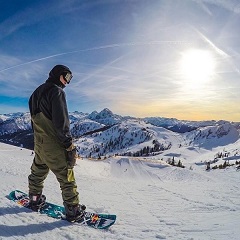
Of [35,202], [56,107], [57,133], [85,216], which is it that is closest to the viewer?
[56,107]

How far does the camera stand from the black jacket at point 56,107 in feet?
14.5

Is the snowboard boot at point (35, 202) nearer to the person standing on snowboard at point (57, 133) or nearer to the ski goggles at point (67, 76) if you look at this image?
the person standing on snowboard at point (57, 133)

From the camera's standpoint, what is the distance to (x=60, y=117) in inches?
174

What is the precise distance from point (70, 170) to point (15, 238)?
1.34m

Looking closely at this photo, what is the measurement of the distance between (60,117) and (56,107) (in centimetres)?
18

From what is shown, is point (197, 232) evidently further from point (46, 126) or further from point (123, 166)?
point (123, 166)

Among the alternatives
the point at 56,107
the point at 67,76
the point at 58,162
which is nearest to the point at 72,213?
the point at 58,162

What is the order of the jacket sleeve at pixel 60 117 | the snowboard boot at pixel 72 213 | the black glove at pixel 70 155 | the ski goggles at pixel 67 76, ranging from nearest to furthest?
the jacket sleeve at pixel 60 117 → the black glove at pixel 70 155 → the snowboard boot at pixel 72 213 → the ski goggles at pixel 67 76

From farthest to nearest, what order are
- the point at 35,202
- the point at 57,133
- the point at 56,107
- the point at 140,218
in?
the point at 140,218 → the point at 35,202 → the point at 57,133 → the point at 56,107

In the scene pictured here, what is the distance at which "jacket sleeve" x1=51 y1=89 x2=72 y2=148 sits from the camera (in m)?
4.40

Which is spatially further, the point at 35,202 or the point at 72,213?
the point at 35,202

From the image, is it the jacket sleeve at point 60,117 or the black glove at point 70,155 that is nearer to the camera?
the jacket sleeve at point 60,117

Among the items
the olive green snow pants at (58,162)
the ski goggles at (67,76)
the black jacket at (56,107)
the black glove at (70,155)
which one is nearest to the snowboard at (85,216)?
the olive green snow pants at (58,162)

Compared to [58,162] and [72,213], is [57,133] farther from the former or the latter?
[72,213]
